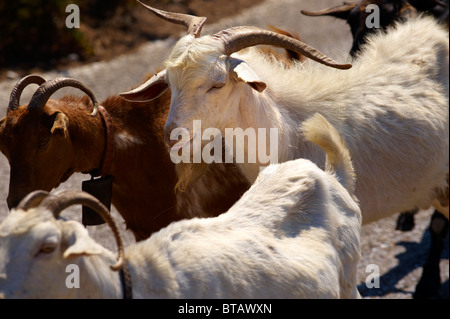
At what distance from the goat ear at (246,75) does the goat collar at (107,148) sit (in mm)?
857

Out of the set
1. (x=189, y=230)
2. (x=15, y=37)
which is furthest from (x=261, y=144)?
(x=15, y=37)

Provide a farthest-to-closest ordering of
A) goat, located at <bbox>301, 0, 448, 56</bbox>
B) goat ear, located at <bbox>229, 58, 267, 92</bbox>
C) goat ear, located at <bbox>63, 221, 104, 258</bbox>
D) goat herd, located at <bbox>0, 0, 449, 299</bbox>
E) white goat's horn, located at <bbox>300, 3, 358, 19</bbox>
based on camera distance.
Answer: white goat's horn, located at <bbox>300, 3, 358, 19</bbox> → goat, located at <bbox>301, 0, 448, 56</bbox> → goat ear, located at <bbox>229, 58, 267, 92</bbox> → goat herd, located at <bbox>0, 0, 449, 299</bbox> → goat ear, located at <bbox>63, 221, 104, 258</bbox>

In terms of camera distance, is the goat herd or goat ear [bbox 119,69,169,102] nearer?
the goat herd

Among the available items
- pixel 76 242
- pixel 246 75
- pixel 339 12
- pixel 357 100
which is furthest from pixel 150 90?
pixel 339 12

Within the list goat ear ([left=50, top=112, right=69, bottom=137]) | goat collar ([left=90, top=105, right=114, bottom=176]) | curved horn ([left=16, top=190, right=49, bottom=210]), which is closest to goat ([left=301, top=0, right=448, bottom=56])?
goat collar ([left=90, top=105, right=114, bottom=176])

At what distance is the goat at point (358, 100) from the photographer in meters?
3.93

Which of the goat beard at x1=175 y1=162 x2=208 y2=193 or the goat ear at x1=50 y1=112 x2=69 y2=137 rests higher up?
the goat ear at x1=50 y1=112 x2=69 y2=137

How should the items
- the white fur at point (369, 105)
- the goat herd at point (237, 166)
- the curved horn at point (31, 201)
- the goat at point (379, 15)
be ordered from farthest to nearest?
the goat at point (379, 15) < the white fur at point (369, 105) < the goat herd at point (237, 166) < the curved horn at point (31, 201)

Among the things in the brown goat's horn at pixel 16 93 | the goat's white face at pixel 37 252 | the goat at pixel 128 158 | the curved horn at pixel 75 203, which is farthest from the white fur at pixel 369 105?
the goat's white face at pixel 37 252

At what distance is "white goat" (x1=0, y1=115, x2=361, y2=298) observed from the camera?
2672 mm

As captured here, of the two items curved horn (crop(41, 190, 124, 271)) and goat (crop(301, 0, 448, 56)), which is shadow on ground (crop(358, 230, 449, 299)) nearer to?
goat (crop(301, 0, 448, 56))

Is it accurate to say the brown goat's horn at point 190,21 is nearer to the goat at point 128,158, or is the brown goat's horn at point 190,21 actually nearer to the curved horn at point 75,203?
the goat at point 128,158

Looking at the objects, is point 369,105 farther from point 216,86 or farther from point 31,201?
point 31,201
